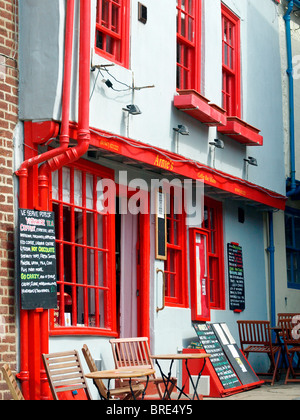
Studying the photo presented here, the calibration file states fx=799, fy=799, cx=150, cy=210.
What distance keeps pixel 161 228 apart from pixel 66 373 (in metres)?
3.45

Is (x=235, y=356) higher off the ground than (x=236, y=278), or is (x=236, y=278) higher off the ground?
(x=236, y=278)

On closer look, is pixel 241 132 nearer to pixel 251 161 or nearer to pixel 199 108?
pixel 251 161

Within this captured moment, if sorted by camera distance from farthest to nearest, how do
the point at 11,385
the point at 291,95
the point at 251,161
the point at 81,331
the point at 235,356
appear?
the point at 291,95 → the point at 251,161 → the point at 235,356 → the point at 81,331 → the point at 11,385

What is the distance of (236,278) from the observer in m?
13.6

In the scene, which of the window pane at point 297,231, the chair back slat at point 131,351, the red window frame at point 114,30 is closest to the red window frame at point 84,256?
the chair back slat at point 131,351

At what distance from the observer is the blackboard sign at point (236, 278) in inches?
528

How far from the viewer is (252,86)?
46.5 feet

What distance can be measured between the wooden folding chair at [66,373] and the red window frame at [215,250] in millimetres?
4706

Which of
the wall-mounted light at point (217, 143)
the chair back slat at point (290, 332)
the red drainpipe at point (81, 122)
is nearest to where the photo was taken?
the red drainpipe at point (81, 122)

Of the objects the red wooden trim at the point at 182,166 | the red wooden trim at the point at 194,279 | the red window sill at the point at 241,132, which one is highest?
the red window sill at the point at 241,132

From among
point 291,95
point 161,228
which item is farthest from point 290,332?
point 291,95

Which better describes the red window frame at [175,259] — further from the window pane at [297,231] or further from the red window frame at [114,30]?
the window pane at [297,231]

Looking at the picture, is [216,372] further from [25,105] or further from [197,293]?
[25,105]
